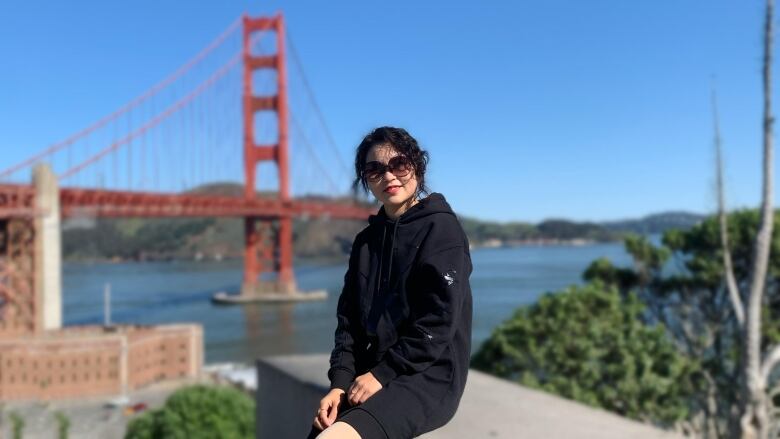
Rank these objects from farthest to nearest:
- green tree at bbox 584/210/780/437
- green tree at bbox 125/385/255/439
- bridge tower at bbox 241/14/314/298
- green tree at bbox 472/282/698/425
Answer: bridge tower at bbox 241/14/314/298 → green tree at bbox 125/385/255/439 → green tree at bbox 584/210/780/437 → green tree at bbox 472/282/698/425

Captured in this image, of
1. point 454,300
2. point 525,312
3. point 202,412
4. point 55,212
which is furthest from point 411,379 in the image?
point 55,212

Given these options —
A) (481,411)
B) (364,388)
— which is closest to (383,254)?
(364,388)

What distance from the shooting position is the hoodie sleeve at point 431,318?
1198 mm

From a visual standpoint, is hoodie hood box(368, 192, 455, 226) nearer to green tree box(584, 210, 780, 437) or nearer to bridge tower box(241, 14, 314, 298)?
green tree box(584, 210, 780, 437)

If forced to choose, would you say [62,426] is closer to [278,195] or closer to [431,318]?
[431,318]

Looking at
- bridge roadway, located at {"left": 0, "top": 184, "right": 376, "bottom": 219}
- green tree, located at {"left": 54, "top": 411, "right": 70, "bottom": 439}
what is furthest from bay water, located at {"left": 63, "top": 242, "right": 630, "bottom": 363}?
green tree, located at {"left": 54, "top": 411, "right": 70, "bottom": 439}

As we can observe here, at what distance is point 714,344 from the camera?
9.60m

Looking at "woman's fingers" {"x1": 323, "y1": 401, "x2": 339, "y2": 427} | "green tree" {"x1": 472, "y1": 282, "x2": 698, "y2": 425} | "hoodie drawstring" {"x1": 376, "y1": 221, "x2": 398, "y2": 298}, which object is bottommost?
"green tree" {"x1": 472, "y1": 282, "x2": 698, "y2": 425}

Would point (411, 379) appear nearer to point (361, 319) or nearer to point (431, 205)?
point (361, 319)

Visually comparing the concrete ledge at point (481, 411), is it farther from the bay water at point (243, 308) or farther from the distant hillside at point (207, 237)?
the distant hillside at point (207, 237)

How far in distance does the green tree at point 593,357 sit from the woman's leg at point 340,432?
5715 mm

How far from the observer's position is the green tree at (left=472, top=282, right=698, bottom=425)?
22.2ft

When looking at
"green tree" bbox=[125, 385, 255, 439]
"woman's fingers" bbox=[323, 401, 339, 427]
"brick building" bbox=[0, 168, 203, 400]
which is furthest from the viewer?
"brick building" bbox=[0, 168, 203, 400]

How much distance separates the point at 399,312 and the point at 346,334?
167 millimetres
